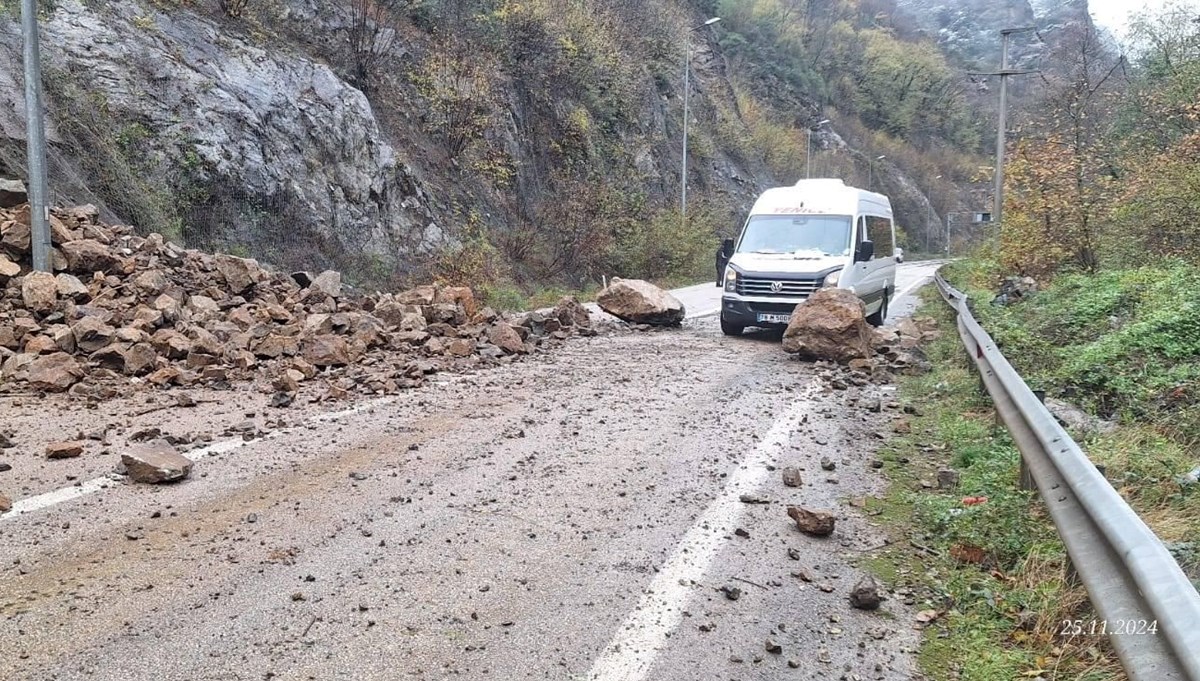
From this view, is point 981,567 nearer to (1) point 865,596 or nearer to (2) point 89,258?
(1) point 865,596

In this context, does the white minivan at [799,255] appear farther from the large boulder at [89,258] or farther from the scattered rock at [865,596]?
the scattered rock at [865,596]

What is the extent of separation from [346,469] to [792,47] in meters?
69.4

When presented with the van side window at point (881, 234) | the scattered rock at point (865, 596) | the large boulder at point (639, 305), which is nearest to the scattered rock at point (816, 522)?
the scattered rock at point (865, 596)

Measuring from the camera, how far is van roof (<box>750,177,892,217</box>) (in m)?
13.6

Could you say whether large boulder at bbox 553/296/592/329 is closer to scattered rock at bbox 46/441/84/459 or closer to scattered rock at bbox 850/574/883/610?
scattered rock at bbox 46/441/84/459

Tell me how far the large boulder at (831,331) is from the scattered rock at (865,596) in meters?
6.96

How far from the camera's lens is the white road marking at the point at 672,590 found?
2871 millimetres

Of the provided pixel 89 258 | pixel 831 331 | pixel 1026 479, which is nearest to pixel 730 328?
pixel 831 331

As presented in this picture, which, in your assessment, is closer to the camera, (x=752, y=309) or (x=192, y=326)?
(x=192, y=326)

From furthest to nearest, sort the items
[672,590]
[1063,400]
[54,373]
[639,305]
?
[639,305], [54,373], [1063,400], [672,590]

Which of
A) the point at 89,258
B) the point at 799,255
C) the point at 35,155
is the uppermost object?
the point at 35,155

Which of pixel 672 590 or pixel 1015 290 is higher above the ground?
pixel 1015 290

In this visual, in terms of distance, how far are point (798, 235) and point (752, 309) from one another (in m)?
1.72

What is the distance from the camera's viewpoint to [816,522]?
4.14 meters
